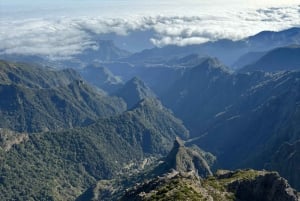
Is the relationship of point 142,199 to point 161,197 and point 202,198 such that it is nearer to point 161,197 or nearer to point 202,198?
point 161,197

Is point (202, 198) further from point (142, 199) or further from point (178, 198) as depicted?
point (142, 199)

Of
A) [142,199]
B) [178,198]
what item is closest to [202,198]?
[178,198]

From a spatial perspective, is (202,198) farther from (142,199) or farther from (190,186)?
(142,199)

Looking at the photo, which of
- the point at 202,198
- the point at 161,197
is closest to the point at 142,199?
the point at 161,197

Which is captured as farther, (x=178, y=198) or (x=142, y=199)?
(x=142, y=199)
